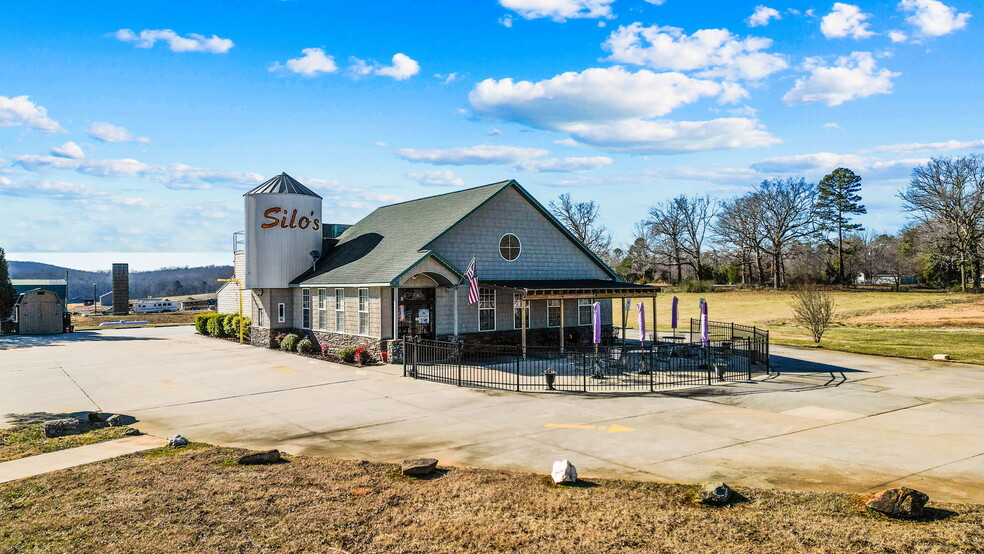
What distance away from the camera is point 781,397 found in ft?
56.4

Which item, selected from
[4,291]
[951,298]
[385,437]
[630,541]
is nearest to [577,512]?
[630,541]

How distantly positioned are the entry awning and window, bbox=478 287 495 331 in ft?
2.02

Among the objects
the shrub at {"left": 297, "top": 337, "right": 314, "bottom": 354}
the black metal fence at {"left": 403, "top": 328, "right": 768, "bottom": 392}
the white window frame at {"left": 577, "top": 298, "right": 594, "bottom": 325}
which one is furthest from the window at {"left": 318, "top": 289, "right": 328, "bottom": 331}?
the white window frame at {"left": 577, "top": 298, "right": 594, "bottom": 325}

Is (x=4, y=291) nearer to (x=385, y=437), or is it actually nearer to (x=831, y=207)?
(x=385, y=437)

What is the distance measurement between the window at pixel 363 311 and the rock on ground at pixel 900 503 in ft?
65.0

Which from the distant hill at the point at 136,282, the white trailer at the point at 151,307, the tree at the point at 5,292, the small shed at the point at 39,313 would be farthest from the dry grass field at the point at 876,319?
the distant hill at the point at 136,282

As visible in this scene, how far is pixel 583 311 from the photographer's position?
30.2 meters

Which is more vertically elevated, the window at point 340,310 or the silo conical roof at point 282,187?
the silo conical roof at point 282,187

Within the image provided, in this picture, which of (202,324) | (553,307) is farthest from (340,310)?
(202,324)

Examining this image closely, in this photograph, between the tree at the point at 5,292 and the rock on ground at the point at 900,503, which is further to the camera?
the tree at the point at 5,292

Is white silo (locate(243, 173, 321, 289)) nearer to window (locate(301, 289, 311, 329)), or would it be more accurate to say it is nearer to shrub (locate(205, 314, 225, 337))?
window (locate(301, 289, 311, 329))

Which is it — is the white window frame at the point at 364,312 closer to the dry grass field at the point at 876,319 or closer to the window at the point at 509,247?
the window at the point at 509,247

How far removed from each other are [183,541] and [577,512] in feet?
15.6

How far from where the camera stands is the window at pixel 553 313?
29.0 metres
